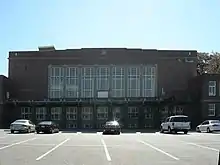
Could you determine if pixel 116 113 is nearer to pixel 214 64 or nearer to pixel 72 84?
pixel 72 84

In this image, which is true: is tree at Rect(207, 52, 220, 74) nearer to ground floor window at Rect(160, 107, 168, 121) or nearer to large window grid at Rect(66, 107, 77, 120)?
ground floor window at Rect(160, 107, 168, 121)

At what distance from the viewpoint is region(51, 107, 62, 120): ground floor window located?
6744cm

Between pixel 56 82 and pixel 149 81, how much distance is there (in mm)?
15168

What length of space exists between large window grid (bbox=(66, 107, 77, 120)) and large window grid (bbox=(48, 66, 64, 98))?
9.74 ft

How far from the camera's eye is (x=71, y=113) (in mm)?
67438

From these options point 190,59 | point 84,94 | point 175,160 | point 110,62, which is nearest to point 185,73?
point 190,59

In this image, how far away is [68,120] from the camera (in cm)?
6706

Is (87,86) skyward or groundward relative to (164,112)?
skyward

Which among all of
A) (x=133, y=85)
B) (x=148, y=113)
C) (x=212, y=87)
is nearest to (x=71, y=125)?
(x=133, y=85)

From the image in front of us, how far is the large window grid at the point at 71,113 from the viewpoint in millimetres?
67188

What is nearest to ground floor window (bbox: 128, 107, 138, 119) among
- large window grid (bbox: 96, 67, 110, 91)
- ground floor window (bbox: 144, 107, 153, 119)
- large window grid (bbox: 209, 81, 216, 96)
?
ground floor window (bbox: 144, 107, 153, 119)

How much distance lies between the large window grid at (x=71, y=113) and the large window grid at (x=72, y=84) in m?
2.36

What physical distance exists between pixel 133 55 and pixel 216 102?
15.7 meters

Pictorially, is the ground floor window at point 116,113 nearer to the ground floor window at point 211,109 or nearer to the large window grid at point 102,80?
the large window grid at point 102,80
